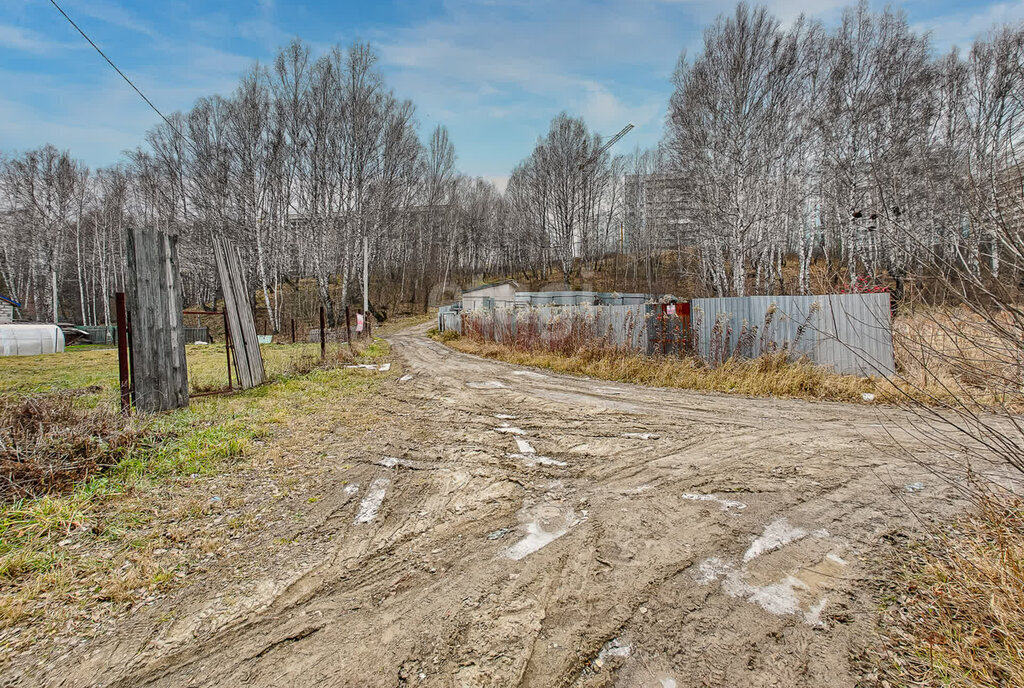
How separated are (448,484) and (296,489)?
117cm

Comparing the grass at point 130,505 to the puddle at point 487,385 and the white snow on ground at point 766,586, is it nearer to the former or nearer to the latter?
the puddle at point 487,385

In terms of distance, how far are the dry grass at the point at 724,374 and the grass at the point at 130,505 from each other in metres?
4.93

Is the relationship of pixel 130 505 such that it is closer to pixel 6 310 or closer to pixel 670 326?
pixel 670 326

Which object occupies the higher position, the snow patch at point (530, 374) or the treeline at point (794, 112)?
the treeline at point (794, 112)

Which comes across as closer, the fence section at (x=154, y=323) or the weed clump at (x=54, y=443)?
the weed clump at (x=54, y=443)

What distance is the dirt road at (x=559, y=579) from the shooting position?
5.47 ft

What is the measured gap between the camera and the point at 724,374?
7.78m

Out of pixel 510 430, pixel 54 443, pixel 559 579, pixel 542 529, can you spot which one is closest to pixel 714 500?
pixel 542 529

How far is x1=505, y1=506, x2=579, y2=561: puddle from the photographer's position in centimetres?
249

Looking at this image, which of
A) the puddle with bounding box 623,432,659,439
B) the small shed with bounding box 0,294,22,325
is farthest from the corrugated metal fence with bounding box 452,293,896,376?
the small shed with bounding box 0,294,22,325

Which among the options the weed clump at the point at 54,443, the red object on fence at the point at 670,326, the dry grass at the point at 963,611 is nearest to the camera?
the dry grass at the point at 963,611

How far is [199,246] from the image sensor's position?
24062mm

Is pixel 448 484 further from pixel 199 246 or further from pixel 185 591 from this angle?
pixel 199 246

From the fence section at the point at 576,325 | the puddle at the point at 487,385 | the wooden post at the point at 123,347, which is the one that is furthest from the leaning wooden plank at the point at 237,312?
the fence section at the point at 576,325
